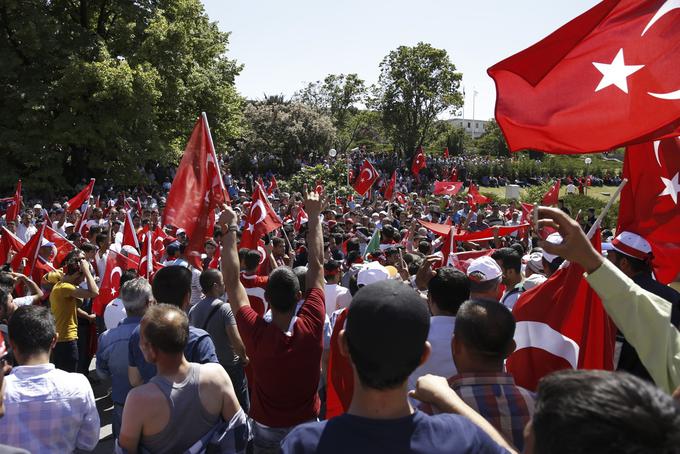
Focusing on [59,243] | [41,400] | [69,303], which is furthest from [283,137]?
[41,400]

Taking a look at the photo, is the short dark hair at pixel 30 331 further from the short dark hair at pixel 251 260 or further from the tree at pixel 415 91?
the tree at pixel 415 91

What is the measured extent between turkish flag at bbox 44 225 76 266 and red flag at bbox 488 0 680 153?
7.01m

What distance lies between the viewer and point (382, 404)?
184 cm

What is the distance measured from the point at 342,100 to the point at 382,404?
57.0 meters

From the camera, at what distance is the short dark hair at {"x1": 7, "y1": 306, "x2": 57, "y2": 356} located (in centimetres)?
326

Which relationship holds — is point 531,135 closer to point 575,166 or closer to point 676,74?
point 676,74

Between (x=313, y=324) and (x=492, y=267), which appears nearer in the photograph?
(x=313, y=324)

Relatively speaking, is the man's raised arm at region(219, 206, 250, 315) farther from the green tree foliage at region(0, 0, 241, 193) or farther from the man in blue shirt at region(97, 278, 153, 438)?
the green tree foliage at region(0, 0, 241, 193)

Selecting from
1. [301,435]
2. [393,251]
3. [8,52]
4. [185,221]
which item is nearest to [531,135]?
[301,435]

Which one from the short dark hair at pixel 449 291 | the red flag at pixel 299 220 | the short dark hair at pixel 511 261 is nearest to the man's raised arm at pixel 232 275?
the short dark hair at pixel 449 291

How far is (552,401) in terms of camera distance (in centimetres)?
143

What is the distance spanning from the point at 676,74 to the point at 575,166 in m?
46.9

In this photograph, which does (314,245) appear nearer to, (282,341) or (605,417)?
(282,341)

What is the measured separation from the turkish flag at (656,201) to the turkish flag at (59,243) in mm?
7287
